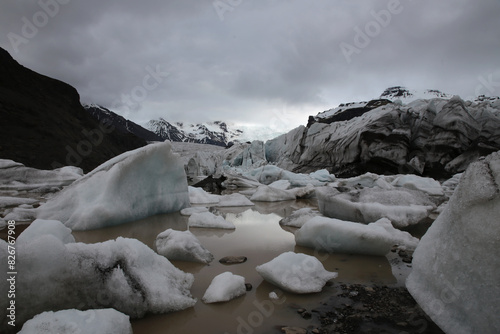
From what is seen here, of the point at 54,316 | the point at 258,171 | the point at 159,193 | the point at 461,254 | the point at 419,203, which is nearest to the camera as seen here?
the point at 54,316

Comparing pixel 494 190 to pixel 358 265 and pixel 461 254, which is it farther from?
pixel 358 265

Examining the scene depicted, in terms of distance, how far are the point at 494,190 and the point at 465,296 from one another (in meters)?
0.55

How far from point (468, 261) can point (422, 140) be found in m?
16.8

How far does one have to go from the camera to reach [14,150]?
51.8ft

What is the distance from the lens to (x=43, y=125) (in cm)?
1886

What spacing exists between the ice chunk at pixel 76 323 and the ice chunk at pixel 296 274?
3.18 feet

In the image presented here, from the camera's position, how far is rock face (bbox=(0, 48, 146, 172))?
1652 centimetres

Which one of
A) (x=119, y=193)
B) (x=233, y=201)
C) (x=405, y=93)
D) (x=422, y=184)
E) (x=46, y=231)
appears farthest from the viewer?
(x=405, y=93)

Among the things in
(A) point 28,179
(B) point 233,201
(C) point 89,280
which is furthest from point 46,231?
(A) point 28,179

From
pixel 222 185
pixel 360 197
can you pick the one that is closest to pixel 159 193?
pixel 360 197

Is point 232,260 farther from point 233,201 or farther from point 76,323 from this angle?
point 233,201

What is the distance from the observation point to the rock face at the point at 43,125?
16516 mm

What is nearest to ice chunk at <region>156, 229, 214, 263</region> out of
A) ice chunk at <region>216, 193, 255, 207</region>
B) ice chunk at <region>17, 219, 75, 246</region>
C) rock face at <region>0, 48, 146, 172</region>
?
ice chunk at <region>17, 219, 75, 246</region>

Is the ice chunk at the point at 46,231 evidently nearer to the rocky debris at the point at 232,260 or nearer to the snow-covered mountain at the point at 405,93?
the rocky debris at the point at 232,260
